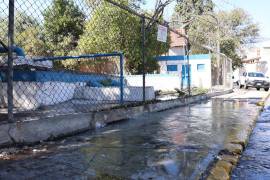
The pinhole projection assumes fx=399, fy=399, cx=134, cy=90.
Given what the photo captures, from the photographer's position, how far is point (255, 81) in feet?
109

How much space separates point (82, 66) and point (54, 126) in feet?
33.8

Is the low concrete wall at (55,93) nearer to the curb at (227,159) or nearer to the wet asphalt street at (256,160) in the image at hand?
the wet asphalt street at (256,160)

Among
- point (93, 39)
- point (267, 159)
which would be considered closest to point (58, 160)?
point (267, 159)

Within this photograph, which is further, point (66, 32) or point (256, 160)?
point (66, 32)

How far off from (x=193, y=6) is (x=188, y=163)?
43574mm

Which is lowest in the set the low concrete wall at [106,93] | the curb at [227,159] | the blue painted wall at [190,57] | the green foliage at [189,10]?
the curb at [227,159]

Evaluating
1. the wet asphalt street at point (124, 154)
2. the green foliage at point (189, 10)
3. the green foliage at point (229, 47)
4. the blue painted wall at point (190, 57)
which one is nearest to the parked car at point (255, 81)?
the blue painted wall at point (190, 57)

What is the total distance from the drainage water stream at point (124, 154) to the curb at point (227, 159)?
3.7 inches

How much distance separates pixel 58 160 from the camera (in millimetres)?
4617

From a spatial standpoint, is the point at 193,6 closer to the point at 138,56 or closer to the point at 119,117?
the point at 138,56

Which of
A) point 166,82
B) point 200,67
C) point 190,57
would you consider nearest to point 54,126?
point 166,82

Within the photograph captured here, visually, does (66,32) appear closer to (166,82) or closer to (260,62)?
(166,82)

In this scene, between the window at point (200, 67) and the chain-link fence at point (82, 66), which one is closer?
the chain-link fence at point (82, 66)

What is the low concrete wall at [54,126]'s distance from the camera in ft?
17.0
